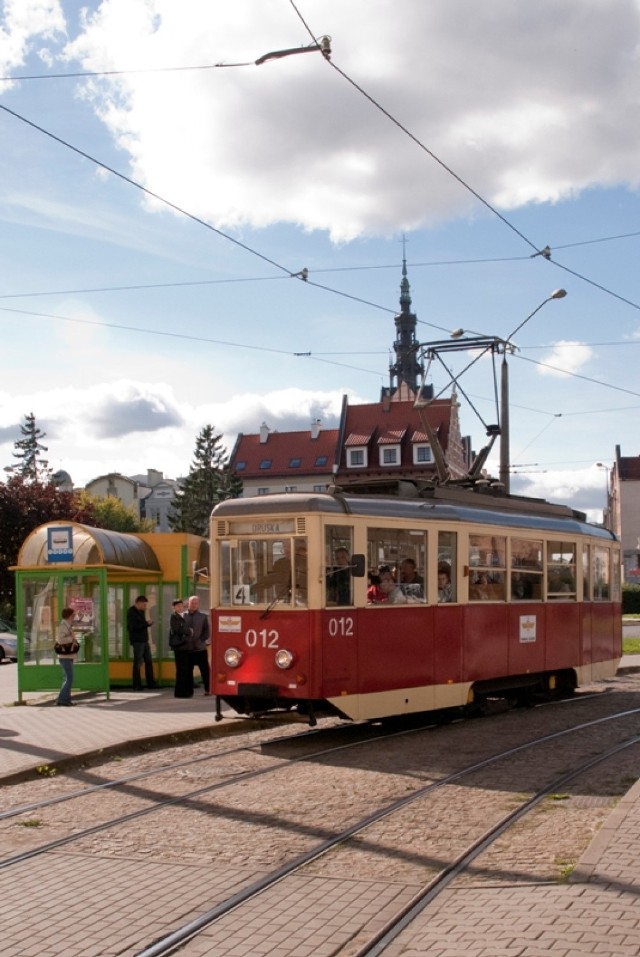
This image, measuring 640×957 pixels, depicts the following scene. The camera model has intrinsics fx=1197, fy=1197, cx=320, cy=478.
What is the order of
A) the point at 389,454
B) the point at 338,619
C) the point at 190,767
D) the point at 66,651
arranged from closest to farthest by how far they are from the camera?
the point at 190,767
the point at 338,619
the point at 66,651
the point at 389,454

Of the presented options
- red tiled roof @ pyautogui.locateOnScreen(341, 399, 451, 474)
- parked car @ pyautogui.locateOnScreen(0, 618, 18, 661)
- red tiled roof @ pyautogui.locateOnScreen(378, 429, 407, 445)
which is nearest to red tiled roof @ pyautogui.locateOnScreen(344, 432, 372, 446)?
red tiled roof @ pyautogui.locateOnScreen(341, 399, 451, 474)

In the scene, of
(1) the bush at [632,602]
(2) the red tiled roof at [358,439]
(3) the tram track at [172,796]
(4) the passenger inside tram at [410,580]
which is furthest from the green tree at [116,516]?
(3) the tram track at [172,796]

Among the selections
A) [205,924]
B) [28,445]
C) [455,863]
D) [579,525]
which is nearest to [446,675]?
[579,525]

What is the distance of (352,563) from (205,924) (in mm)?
7105

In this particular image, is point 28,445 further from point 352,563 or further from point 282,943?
point 282,943

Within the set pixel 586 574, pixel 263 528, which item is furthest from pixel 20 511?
pixel 263 528

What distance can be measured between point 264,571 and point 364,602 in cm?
117

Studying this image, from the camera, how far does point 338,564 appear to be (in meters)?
13.1

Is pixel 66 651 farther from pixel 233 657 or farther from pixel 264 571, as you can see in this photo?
pixel 264 571

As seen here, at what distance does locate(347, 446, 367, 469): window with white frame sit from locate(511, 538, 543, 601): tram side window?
71.0 m

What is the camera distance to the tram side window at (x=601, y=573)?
63.2 ft

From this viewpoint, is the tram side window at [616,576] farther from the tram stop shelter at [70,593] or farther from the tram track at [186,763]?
the tram stop shelter at [70,593]

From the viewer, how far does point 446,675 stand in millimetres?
14523

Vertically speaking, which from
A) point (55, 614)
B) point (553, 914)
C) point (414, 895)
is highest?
point (55, 614)
